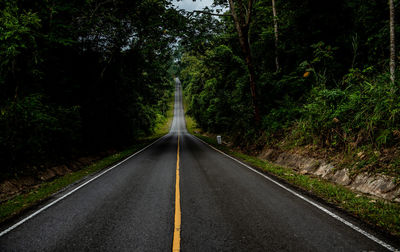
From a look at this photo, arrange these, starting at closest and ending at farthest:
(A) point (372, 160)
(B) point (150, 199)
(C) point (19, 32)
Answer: (B) point (150, 199) < (A) point (372, 160) < (C) point (19, 32)

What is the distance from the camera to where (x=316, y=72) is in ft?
34.6

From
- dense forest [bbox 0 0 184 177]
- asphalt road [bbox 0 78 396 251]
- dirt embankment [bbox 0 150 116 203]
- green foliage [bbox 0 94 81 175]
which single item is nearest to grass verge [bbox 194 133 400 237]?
asphalt road [bbox 0 78 396 251]

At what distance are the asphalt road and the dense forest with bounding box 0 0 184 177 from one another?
3607mm

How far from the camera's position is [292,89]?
11789 millimetres

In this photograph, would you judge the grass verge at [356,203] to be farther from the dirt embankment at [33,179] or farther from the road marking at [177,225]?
the dirt embankment at [33,179]

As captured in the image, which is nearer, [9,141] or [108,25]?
[9,141]

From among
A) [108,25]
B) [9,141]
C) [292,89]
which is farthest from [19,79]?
[292,89]

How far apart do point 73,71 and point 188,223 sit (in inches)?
493

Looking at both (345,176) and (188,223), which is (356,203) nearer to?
(345,176)

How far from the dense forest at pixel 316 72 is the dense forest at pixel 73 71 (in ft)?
11.8

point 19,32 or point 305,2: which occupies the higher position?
point 305,2

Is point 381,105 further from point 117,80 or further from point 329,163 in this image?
point 117,80

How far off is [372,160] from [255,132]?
7924mm

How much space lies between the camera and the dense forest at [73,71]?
660cm
